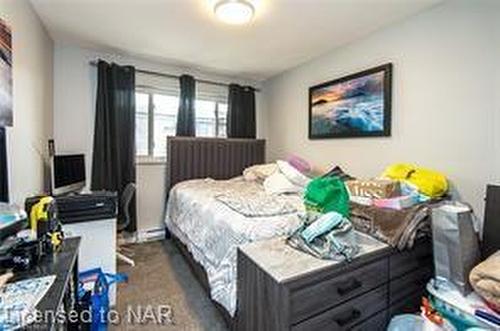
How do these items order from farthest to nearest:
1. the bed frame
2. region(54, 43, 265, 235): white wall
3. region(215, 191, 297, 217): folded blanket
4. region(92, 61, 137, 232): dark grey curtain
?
the bed frame < region(92, 61, 137, 232): dark grey curtain < region(54, 43, 265, 235): white wall < region(215, 191, 297, 217): folded blanket

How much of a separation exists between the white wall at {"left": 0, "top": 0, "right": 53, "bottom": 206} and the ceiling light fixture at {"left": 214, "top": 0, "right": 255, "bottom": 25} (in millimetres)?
1393

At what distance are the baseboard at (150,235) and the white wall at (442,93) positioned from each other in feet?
8.30

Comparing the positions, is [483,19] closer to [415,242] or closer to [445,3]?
[445,3]

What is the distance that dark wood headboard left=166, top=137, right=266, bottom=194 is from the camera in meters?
3.59

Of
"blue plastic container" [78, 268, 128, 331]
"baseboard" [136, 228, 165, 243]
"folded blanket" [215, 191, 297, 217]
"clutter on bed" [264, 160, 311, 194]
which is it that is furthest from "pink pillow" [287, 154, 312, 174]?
"blue plastic container" [78, 268, 128, 331]

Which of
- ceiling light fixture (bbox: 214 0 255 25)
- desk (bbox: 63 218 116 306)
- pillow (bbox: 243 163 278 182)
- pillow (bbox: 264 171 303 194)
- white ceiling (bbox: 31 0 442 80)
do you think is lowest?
desk (bbox: 63 218 116 306)

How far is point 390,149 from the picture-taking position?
8.23ft

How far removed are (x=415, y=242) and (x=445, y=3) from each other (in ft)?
6.03

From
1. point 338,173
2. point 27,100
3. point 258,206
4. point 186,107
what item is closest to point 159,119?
point 186,107

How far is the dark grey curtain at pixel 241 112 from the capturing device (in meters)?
4.03

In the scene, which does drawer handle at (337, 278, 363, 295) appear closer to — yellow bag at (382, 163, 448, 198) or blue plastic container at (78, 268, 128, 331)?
yellow bag at (382, 163, 448, 198)

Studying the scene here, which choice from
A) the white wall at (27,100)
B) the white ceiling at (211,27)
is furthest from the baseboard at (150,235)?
the white ceiling at (211,27)

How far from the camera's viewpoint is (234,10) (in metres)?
2.12

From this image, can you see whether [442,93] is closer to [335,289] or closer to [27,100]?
[335,289]
